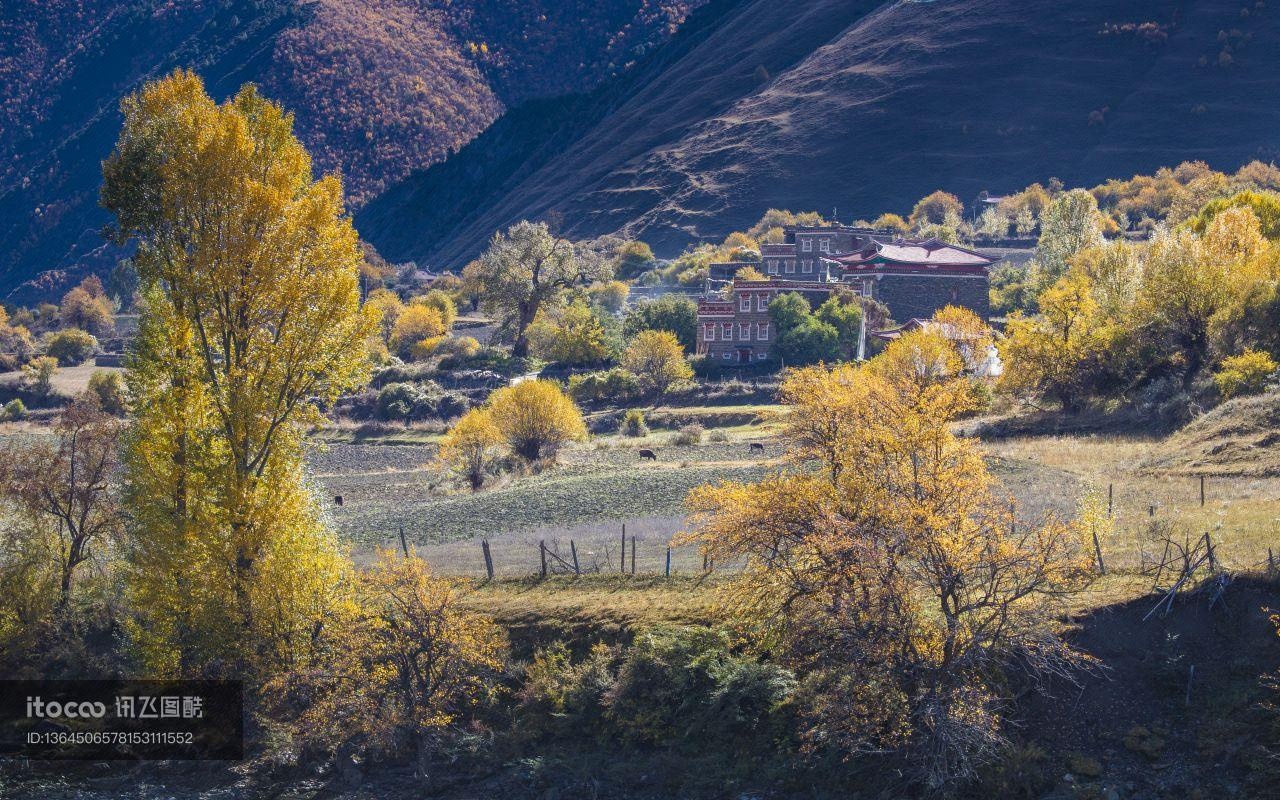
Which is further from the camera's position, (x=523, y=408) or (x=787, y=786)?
(x=523, y=408)

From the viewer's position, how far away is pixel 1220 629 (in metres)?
21.2

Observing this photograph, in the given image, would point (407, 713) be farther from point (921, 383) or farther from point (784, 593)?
point (921, 383)

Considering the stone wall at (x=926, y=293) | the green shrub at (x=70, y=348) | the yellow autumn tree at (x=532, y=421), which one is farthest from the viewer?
the green shrub at (x=70, y=348)

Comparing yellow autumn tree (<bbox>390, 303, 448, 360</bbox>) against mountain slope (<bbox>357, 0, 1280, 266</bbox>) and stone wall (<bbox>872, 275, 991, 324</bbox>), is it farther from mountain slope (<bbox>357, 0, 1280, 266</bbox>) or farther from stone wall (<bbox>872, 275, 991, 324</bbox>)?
mountain slope (<bbox>357, 0, 1280, 266</bbox>)

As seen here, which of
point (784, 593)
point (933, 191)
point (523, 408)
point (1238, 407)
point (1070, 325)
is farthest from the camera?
point (933, 191)

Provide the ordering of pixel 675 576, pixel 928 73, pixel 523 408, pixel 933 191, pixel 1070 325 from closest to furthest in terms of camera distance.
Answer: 1. pixel 675 576
2. pixel 1070 325
3. pixel 523 408
4. pixel 933 191
5. pixel 928 73

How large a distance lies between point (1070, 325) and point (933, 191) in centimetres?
11077

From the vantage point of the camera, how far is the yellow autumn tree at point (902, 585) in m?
19.2

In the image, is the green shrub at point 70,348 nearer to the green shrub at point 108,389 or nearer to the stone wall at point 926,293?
the green shrub at point 108,389

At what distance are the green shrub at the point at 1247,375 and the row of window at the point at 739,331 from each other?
43.3 meters

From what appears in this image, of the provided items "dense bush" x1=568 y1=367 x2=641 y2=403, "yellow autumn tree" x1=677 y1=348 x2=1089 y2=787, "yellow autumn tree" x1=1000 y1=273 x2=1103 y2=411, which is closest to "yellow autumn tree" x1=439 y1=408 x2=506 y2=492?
"yellow autumn tree" x1=1000 y1=273 x2=1103 y2=411

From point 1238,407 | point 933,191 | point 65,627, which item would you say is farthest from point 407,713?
point 933,191

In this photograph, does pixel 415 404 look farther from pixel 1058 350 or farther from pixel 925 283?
pixel 1058 350

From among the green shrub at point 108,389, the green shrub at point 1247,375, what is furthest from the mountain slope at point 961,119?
the green shrub at point 1247,375
